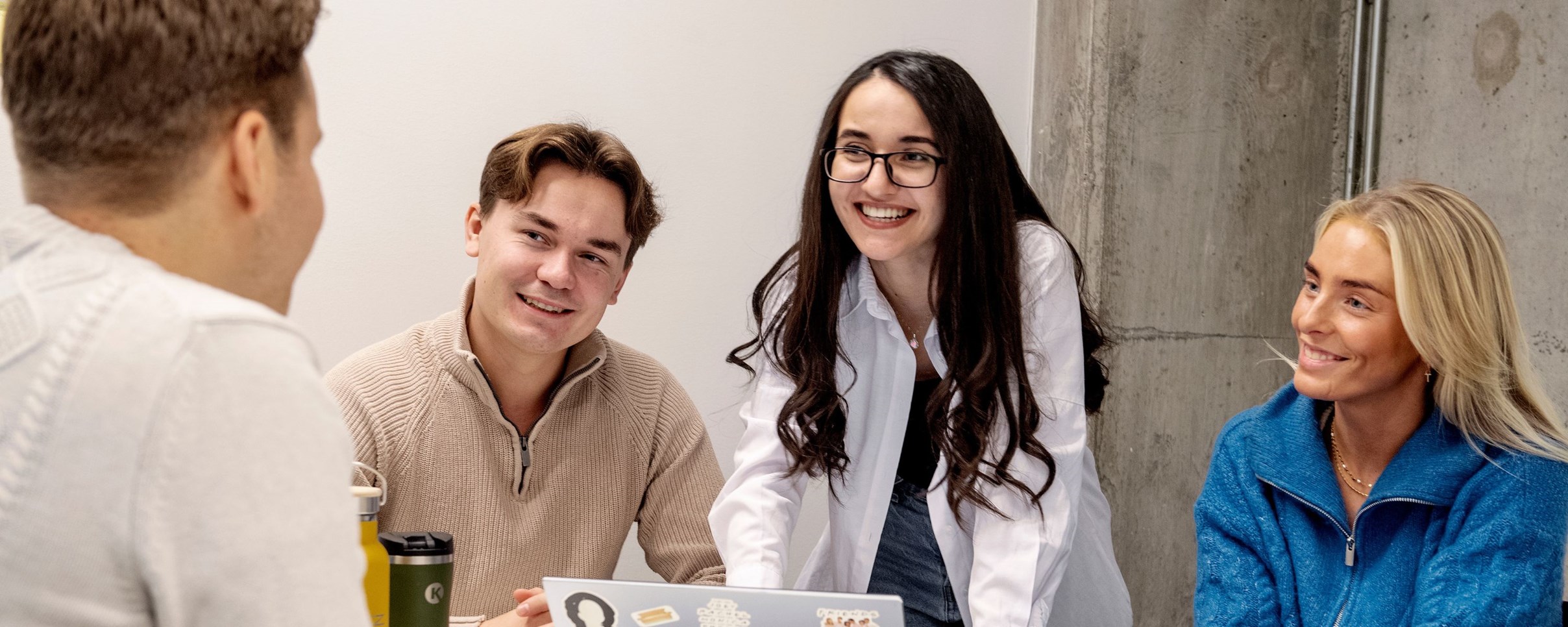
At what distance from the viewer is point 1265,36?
11.4 ft

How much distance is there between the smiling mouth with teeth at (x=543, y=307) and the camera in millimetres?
2127

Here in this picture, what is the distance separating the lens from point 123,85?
748 mm

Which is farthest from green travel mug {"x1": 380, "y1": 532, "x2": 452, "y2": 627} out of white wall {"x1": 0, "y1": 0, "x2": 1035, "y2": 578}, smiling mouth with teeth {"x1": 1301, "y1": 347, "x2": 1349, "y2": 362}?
white wall {"x1": 0, "y1": 0, "x2": 1035, "y2": 578}

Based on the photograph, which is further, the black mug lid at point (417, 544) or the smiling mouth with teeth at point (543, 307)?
the smiling mouth with teeth at point (543, 307)

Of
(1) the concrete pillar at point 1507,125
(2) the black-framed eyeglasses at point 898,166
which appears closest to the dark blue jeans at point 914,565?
(2) the black-framed eyeglasses at point 898,166

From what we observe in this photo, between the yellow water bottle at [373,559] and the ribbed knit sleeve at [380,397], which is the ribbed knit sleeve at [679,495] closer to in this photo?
the ribbed knit sleeve at [380,397]

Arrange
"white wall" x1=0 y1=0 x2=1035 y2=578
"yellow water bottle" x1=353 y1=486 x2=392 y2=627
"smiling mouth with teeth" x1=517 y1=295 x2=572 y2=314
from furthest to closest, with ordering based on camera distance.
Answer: "white wall" x1=0 y1=0 x2=1035 y2=578
"smiling mouth with teeth" x1=517 y1=295 x2=572 y2=314
"yellow water bottle" x1=353 y1=486 x2=392 y2=627

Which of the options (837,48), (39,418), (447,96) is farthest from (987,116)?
(39,418)

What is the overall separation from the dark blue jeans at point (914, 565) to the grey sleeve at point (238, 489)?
4.75ft

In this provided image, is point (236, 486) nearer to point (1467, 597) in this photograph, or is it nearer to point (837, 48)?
point (1467, 597)

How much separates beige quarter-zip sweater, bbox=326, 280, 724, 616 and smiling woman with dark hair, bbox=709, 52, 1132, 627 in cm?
21

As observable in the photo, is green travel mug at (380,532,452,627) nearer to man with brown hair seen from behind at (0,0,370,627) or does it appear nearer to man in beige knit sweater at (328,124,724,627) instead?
man with brown hair seen from behind at (0,0,370,627)

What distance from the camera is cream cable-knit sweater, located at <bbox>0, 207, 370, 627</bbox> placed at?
0.67m

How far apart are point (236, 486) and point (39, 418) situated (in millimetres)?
111
